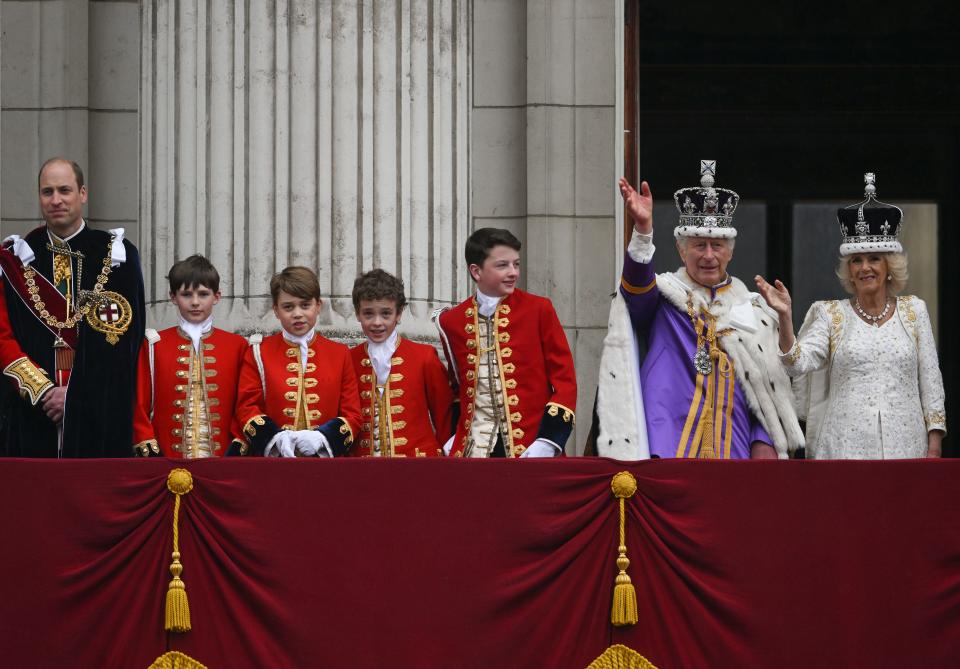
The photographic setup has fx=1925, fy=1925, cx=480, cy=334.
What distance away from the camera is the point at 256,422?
803 cm

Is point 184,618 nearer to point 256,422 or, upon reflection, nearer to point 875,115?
point 256,422

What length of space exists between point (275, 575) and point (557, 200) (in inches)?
194

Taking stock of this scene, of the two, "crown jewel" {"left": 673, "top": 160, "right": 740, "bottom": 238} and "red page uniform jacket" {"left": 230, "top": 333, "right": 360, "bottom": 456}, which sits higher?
"crown jewel" {"left": 673, "top": 160, "right": 740, "bottom": 238}

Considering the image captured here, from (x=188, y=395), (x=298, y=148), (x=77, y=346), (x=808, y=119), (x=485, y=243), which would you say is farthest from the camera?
(x=808, y=119)

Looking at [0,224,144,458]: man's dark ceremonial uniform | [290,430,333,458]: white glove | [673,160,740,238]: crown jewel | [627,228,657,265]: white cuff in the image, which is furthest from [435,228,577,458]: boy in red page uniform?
[0,224,144,458]: man's dark ceremonial uniform

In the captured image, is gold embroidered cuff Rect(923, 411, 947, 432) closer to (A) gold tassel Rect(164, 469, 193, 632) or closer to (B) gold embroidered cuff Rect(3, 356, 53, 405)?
(A) gold tassel Rect(164, 469, 193, 632)

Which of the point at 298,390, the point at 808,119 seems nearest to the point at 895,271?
the point at 298,390

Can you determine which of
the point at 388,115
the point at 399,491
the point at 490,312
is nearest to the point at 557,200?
the point at 388,115

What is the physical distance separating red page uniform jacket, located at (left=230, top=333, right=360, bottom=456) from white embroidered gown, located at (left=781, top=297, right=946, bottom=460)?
1900 mm

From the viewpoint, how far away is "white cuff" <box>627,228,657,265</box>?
8.04m

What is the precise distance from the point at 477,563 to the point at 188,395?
6.21 ft

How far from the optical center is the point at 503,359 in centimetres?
821

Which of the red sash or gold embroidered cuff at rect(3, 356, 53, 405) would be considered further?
the red sash

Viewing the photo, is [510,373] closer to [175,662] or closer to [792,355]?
[792,355]
